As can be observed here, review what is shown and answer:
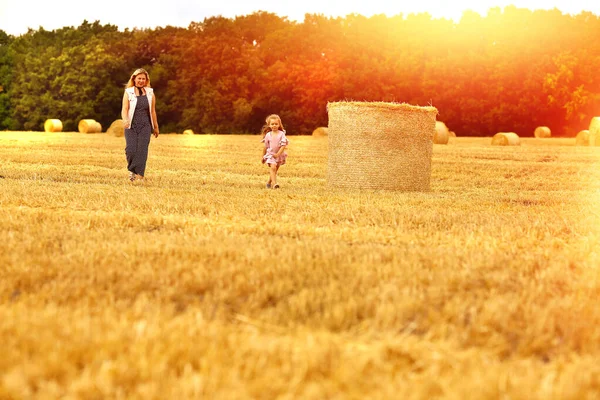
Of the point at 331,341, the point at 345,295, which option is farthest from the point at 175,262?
the point at 331,341

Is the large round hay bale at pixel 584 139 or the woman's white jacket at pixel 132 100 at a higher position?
the woman's white jacket at pixel 132 100

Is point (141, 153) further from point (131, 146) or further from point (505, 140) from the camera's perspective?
point (505, 140)

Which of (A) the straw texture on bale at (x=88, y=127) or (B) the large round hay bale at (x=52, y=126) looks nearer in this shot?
(A) the straw texture on bale at (x=88, y=127)

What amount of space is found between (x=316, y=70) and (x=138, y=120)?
41.9 m

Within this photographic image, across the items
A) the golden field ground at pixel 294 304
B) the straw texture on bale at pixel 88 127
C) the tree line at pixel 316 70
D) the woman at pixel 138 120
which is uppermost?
the tree line at pixel 316 70

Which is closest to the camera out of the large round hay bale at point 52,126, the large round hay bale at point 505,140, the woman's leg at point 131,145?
the woman's leg at point 131,145

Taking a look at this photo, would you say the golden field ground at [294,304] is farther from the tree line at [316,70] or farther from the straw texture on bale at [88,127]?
the tree line at [316,70]

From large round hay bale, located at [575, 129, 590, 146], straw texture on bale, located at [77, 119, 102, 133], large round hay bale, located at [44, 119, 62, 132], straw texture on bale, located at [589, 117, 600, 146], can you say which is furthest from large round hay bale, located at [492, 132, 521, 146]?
large round hay bale, located at [44, 119, 62, 132]

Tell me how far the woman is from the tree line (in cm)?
3840

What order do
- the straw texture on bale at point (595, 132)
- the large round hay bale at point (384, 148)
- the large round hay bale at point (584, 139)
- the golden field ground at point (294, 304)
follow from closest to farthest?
the golden field ground at point (294, 304), the large round hay bale at point (384, 148), the straw texture on bale at point (595, 132), the large round hay bale at point (584, 139)

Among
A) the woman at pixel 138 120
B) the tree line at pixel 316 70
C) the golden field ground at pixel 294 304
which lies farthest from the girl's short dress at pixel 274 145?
the tree line at pixel 316 70

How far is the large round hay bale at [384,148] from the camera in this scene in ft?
39.1

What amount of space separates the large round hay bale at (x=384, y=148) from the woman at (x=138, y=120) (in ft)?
9.53

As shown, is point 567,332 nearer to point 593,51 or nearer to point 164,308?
point 164,308
